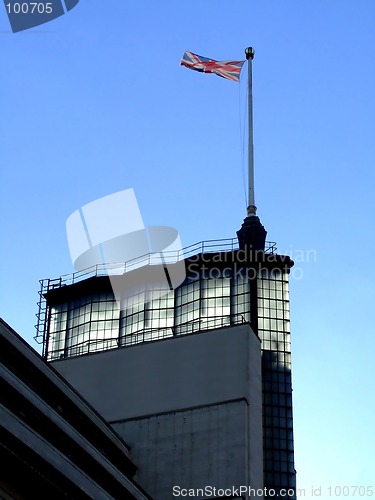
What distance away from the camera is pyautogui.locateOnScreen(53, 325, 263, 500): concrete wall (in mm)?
64250

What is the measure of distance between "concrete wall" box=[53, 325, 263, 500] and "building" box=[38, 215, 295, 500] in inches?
2.8

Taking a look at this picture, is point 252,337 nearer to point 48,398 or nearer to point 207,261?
point 207,261

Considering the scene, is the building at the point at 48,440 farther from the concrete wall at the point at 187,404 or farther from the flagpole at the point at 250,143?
the flagpole at the point at 250,143

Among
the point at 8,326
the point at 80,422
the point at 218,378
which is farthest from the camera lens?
the point at 218,378

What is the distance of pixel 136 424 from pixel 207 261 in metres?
15.2

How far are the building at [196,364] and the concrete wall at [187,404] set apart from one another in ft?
0.23

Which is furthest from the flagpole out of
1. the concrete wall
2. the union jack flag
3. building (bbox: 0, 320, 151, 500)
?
building (bbox: 0, 320, 151, 500)

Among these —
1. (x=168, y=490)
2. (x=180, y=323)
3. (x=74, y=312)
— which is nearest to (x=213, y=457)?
(x=168, y=490)

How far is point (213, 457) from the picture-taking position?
2530 inches

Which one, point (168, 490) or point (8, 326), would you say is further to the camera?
point (168, 490)

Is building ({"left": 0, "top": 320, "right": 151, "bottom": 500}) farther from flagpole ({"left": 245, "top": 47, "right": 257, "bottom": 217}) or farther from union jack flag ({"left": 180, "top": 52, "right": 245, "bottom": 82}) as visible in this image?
union jack flag ({"left": 180, "top": 52, "right": 245, "bottom": 82})

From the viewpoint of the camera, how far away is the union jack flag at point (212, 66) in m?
77.6

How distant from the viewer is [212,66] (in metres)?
78.2

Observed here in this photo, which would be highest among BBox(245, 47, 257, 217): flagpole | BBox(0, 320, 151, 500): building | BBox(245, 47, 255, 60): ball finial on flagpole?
BBox(245, 47, 255, 60): ball finial on flagpole
